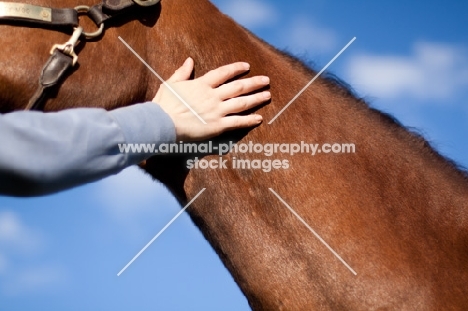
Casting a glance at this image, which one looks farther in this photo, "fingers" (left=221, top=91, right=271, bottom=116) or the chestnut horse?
"fingers" (left=221, top=91, right=271, bottom=116)

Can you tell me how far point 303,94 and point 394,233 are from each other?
824 millimetres

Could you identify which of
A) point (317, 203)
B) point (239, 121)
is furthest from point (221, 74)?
point (317, 203)

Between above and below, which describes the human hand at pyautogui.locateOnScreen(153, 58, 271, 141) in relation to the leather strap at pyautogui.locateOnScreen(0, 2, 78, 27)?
above

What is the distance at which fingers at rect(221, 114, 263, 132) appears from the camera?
9.89 feet

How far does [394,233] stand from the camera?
118 inches

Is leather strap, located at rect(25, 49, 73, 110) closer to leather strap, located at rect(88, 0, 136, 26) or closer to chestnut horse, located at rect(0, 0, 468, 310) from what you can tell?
chestnut horse, located at rect(0, 0, 468, 310)

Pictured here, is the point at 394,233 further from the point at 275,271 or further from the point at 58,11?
the point at 58,11

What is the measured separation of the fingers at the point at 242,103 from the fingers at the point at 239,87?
0.09ft

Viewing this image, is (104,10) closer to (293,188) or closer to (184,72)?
(184,72)

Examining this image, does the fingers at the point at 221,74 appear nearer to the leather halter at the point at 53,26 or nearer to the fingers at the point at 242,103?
the fingers at the point at 242,103

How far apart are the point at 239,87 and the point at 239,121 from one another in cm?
16

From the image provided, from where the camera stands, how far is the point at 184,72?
305 cm

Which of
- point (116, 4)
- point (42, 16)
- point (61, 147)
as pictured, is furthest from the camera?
point (116, 4)

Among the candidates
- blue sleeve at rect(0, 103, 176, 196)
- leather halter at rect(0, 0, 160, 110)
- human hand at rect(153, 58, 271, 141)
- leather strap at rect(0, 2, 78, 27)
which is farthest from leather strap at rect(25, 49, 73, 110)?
blue sleeve at rect(0, 103, 176, 196)
